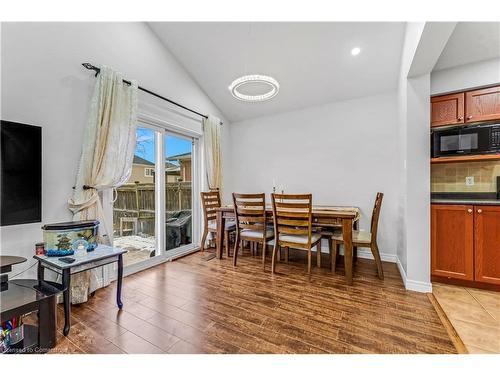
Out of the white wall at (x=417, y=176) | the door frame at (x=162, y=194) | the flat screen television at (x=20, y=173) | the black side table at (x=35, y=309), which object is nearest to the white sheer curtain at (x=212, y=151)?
the door frame at (x=162, y=194)

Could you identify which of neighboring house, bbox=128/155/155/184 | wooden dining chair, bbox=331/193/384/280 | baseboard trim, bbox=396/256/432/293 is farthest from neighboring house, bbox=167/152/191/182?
baseboard trim, bbox=396/256/432/293

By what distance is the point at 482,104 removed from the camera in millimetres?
2369

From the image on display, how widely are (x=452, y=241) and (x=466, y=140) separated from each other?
3.49 feet

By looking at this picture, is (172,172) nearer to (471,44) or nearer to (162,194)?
(162,194)

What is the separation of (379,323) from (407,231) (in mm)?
1070

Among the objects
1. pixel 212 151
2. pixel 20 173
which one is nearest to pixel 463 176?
pixel 212 151

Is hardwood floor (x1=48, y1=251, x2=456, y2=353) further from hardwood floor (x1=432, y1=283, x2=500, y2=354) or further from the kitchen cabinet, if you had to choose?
the kitchen cabinet

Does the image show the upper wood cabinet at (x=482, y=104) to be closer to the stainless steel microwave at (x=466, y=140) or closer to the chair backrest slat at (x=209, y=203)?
the stainless steel microwave at (x=466, y=140)

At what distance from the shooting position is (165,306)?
2.03 m

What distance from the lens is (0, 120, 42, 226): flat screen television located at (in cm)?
171

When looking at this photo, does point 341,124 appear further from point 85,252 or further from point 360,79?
point 85,252
